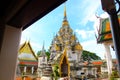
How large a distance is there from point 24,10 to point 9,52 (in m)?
0.32

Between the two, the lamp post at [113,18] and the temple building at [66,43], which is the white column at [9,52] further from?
the temple building at [66,43]

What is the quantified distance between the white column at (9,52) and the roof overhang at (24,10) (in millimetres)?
59

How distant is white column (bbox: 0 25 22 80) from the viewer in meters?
0.99

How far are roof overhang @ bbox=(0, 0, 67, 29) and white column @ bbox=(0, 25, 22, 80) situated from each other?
0.06 meters

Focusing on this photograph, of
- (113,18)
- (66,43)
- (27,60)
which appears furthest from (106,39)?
(66,43)

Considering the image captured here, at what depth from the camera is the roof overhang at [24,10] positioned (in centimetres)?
84

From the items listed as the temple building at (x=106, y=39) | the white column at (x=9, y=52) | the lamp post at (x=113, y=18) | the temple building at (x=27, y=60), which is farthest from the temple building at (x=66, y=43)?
the lamp post at (x=113, y=18)

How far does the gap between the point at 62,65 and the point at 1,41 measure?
726cm

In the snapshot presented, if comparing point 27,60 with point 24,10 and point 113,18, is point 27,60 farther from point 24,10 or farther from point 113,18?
point 113,18

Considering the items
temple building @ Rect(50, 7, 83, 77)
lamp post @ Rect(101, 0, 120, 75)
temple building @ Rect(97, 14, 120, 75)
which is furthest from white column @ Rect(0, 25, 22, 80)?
temple building @ Rect(50, 7, 83, 77)

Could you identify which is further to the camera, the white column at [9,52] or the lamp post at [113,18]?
the white column at [9,52]

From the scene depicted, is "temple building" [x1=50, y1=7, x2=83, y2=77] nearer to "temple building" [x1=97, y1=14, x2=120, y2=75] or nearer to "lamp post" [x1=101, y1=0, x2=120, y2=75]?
"temple building" [x1=97, y1=14, x2=120, y2=75]

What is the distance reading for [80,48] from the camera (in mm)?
14406

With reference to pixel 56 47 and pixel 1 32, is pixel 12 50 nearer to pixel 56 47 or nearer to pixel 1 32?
pixel 1 32
